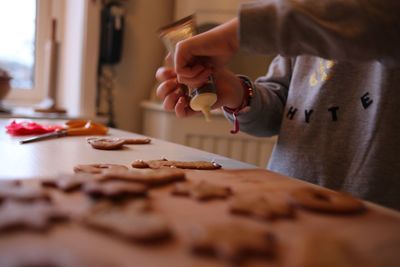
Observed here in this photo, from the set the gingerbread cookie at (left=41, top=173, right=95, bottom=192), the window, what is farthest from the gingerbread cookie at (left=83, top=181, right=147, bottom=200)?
the window

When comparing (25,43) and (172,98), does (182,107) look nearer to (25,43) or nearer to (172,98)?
(172,98)

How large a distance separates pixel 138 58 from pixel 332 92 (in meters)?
1.14

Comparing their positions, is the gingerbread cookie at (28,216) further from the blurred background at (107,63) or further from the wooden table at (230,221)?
the blurred background at (107,63)

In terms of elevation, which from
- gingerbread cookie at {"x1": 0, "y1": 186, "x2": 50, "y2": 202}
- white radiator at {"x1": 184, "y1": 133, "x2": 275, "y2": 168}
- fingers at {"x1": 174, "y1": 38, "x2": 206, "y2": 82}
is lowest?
white radiator at {"x1": 184, "y1": 133, "x2": 275, "y2": 168}

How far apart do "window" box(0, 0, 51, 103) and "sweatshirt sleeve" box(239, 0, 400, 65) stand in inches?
62.7

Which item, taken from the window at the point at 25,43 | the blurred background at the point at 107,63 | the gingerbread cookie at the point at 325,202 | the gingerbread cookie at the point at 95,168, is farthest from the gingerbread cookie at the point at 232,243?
the window at the point at 25,43

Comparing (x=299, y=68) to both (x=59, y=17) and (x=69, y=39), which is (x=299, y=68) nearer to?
(x=69, y=39)

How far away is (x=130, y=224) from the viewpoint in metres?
0.37

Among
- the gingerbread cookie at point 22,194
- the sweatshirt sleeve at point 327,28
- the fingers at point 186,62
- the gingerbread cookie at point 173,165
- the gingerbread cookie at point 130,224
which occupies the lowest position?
the gingerbread cookie at point 173,165

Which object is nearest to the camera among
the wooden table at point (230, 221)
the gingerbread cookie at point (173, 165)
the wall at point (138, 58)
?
the wooden table at point (230, 221)

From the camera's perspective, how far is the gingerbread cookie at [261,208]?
0.42 metres

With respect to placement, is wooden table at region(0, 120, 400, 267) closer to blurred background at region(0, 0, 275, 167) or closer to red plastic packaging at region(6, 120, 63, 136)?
red plastic packaging at region(6, 120, 63, 136)

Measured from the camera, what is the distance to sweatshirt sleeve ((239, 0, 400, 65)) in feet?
1.74

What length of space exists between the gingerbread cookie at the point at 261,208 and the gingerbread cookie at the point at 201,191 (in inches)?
1.3
